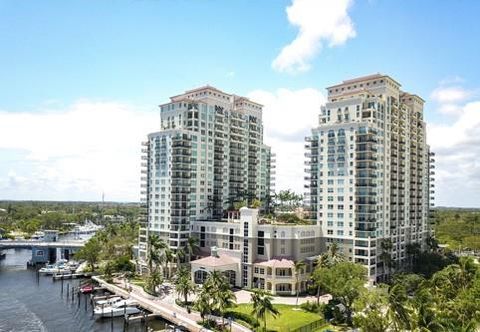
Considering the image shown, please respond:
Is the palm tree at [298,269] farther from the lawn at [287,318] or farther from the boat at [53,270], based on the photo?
the boat at [53,270]

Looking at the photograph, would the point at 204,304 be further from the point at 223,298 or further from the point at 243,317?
the point at 243,317

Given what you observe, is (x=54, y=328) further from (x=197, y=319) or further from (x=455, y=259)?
(x=455, y=259)

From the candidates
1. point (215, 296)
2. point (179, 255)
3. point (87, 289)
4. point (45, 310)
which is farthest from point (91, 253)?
point (215, 296)

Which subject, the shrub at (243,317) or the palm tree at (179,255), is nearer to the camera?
the shrub at (243,317)

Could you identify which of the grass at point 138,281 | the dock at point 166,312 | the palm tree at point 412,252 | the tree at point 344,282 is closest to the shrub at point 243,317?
the dock at point 166,312

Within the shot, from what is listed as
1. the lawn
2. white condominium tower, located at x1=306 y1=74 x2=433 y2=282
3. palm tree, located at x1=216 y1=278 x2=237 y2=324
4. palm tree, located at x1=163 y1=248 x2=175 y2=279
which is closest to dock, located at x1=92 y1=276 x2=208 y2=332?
palm tree, located at x1=216 y1=278 x2=237 y2=324

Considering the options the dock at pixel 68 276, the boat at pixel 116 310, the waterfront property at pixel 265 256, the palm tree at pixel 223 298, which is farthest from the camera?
the dock at pixel 68 276

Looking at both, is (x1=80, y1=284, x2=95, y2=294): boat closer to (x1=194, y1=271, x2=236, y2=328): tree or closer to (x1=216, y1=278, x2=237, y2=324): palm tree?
(x1=194, y1=271, x2=236, y2=328): tree
